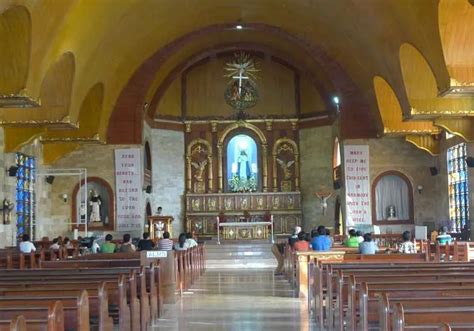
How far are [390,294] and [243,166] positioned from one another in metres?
24.5

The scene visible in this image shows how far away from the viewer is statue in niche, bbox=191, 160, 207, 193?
3044 cm

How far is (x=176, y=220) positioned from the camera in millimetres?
29453

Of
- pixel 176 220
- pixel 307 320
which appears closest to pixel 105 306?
pixel 307 320

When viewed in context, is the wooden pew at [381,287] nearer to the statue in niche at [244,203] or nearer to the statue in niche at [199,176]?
the statue in niche at [244,203]

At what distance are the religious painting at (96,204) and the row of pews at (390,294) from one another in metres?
13.0

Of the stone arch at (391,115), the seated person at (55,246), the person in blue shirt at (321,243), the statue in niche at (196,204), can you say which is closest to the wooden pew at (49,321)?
the person in blue shirt at (321,243)

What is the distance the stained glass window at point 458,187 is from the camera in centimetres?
2236

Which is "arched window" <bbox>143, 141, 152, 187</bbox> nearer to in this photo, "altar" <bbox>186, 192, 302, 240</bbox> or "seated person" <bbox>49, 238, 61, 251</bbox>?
"altar" <bbox>186, 192, 302, 240</bbox>

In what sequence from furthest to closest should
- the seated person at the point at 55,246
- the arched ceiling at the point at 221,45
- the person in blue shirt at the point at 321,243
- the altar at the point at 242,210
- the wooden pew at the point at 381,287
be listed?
the altar at the point at 242,210 → the seated person at the point at 55,246 → the arched ceiling at the point at 221,45 → the person in blue shirt at the point at 321,243 → the wooden pew at the point at 381,287

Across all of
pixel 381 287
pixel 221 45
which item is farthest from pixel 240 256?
pixel 381 287

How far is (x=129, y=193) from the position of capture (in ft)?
82.8

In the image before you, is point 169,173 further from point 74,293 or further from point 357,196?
point 74,293

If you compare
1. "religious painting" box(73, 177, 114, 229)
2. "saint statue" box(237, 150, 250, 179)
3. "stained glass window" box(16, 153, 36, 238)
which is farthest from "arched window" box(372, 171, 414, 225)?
"stained glass window" box(16, 153, 36, 238)

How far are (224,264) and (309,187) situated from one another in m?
8.13
